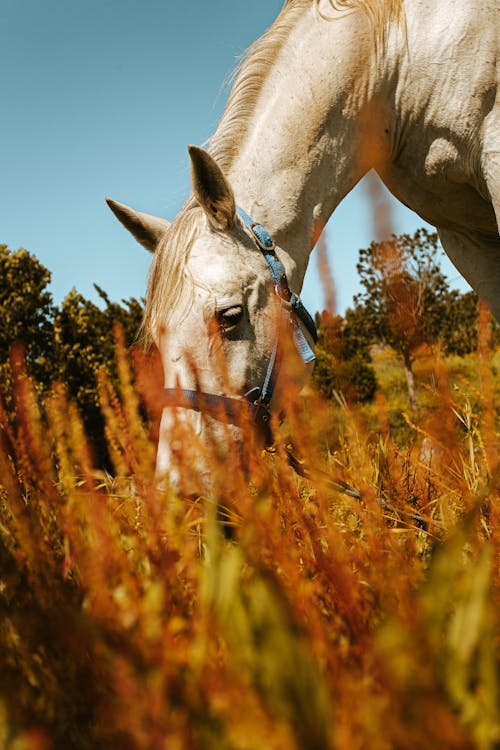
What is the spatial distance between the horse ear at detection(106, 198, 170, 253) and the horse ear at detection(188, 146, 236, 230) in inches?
25.0

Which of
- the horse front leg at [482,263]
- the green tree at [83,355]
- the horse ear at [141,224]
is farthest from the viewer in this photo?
the green tree at [83,355]

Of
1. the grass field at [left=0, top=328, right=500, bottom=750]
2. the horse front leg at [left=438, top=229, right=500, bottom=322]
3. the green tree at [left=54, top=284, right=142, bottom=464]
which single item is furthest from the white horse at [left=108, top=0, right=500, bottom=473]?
the green tree at [left=54, top=284, right=142, bottom=464]

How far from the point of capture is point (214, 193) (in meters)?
2.74

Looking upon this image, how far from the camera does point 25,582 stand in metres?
1.16

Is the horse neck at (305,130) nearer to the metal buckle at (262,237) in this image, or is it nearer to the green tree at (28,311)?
the metal buckle at (262,237)

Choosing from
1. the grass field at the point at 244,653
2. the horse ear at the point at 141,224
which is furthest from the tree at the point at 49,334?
the grass field at the point at 244,653

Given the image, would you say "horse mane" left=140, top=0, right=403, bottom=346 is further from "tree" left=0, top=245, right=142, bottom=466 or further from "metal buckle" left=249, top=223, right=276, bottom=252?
"tree" left=0, top=245, right=142, bottom=466

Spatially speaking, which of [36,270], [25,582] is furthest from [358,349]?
[25,582]

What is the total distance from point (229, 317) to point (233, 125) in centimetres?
128

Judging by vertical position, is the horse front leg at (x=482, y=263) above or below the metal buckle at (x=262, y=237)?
below

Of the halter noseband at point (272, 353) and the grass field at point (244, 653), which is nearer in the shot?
the grass field at point (244, 653)

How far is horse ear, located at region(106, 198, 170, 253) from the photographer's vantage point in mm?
3318

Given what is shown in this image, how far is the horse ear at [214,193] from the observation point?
2.69 m

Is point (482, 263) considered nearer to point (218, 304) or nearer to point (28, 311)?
point (218, 304)
